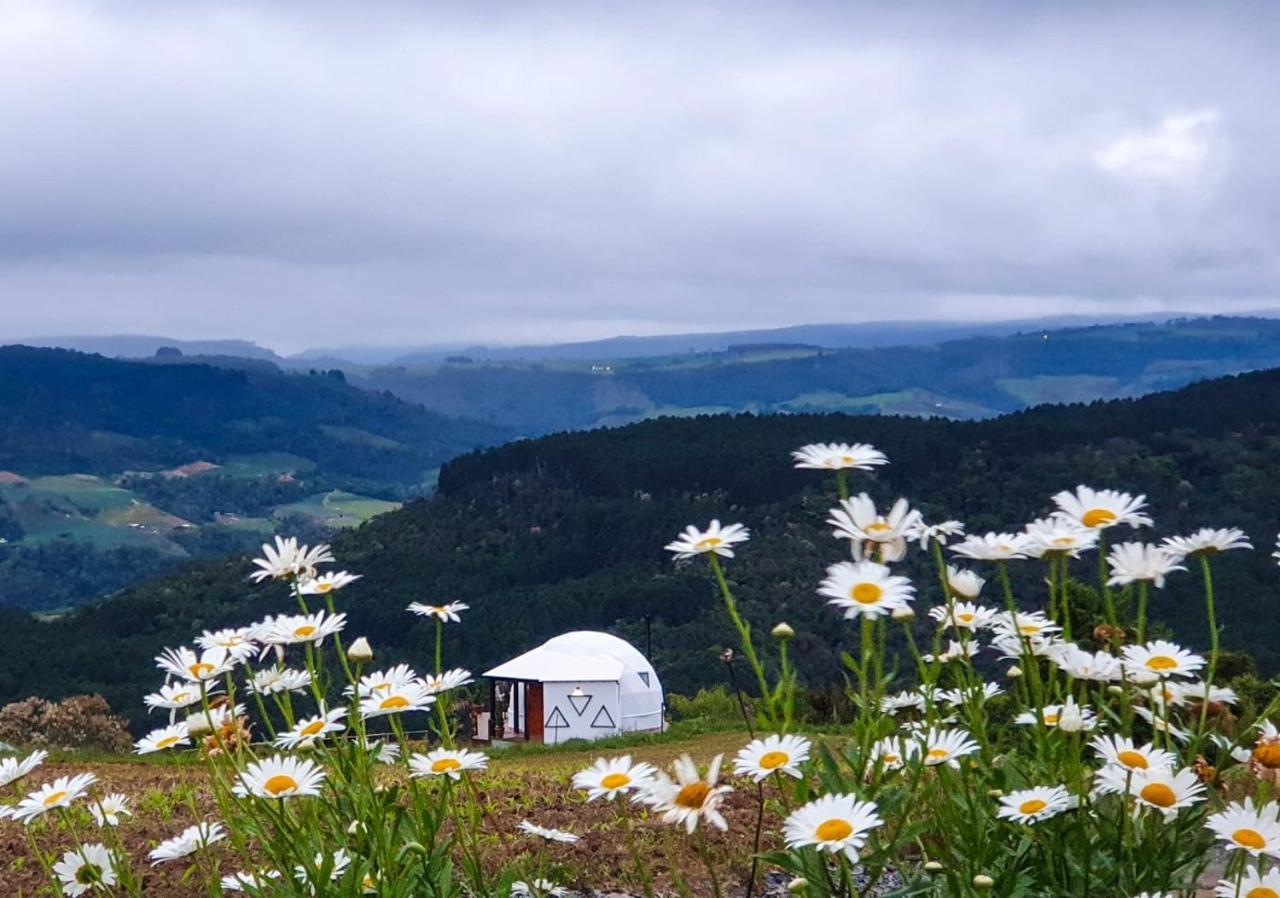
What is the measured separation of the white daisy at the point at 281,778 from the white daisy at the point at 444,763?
9.2 inches

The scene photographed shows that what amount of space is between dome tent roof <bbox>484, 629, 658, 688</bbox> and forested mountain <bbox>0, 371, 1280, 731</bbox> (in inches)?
799

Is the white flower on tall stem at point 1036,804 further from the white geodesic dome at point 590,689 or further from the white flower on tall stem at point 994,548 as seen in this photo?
the white geodesic dome at point 590,689

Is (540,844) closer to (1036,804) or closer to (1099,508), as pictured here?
(1036,804)

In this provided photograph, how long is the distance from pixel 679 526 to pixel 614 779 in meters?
80.0

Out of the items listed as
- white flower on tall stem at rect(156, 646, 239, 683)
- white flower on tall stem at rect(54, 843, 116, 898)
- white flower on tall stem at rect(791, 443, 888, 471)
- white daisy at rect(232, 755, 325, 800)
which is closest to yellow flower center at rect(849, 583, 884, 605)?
white flower on tall stem at rect(791, 443, 888, 471)

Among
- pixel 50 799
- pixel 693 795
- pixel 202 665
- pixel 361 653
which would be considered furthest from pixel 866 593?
pixel 50 799

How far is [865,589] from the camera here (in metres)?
2.85

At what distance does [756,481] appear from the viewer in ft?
273

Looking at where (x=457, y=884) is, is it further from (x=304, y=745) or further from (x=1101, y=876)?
(x=1101, y=876)

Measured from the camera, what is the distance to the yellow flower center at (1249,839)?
269 centimetres

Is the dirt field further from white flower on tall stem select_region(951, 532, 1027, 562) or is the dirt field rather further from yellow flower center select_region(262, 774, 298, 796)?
white flower on tall stem select_region(951, 532, 1027, 562)

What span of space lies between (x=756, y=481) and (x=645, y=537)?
23.2 feet

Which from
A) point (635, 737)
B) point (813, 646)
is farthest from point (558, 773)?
point (813, 646)

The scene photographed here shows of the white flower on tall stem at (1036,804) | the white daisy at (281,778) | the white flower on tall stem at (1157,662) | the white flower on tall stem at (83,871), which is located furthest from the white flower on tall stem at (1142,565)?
the white flower on tall stem at (83,871)
